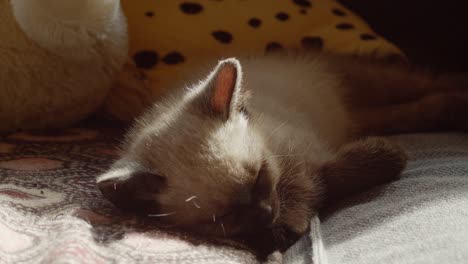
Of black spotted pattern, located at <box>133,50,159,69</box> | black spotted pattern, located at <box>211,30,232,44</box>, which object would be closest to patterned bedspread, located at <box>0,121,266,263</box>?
black spotted pattern, located at <box>133,50,159,69</box>

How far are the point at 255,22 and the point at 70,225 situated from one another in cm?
100

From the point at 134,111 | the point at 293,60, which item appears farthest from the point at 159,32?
the point at 293,60

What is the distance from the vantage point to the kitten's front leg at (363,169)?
3.74 ft

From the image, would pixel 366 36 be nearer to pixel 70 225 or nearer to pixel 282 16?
pixel 282 16

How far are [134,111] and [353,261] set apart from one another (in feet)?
3.03

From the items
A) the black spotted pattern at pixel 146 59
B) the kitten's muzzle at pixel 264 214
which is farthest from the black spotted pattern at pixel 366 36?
the kitten's muzzle at pixel 264 214

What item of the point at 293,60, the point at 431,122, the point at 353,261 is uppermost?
the point at 353,261

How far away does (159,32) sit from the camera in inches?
63.8

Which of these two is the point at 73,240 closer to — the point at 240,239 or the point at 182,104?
the point at 240,239

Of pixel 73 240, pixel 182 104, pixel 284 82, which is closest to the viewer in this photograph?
pixel 73 240

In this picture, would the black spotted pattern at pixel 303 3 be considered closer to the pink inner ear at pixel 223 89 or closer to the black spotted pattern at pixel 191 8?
the black spotted pattern at pixel 191 8

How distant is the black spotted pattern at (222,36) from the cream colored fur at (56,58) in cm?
30

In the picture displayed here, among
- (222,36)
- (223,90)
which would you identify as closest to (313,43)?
(222,36)

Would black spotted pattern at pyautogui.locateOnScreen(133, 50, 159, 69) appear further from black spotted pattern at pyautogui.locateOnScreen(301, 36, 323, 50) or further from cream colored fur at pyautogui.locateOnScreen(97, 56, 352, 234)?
black spotted pattern at pyautogui.locateOnScreen(301, 36, 323, 50)
